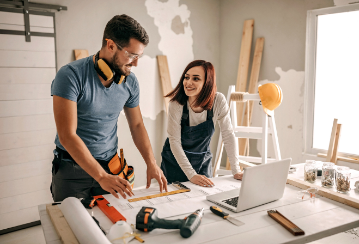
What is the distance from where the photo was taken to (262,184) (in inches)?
55.8

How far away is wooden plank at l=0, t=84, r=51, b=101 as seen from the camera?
8.78 ft

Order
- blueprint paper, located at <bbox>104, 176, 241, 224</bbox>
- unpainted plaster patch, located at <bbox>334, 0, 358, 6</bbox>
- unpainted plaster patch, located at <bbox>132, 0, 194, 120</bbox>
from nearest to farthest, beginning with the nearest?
blueprint paper, located at <bbox>104, 176, 241, 224</bbox>, unpainted plaster patch, located at <bbox>334, 0, 358, 6</bbox>, unpainted plaster patch, located at <bbox>132, 0, 194, 120</bbox>

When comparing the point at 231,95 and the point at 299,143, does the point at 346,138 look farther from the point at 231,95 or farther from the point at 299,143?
the point at 231,95

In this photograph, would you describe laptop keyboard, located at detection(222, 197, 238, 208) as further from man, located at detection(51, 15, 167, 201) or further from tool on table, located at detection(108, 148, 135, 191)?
tool on table, located at detection(108, 148, 135, 191)

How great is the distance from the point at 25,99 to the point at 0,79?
0.26 m

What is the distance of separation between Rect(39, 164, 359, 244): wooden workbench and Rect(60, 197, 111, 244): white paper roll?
0.08 meters

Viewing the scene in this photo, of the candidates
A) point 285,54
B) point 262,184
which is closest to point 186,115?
point 262,184

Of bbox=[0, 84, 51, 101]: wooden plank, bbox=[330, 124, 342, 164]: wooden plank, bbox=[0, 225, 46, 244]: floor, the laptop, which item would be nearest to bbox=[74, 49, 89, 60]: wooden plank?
bbox=[0, 84, 51, 101]: wooden plank

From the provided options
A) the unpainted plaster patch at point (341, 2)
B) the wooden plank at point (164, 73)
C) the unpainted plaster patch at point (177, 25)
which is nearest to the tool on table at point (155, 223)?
the wooden plank at point (164, 73)

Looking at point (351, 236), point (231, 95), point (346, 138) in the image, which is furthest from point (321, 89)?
point (351, 236)

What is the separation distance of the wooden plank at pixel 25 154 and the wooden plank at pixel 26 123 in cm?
17

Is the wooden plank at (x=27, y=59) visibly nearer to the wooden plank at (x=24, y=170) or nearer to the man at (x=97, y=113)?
the wooden plank at (x=24, y=170)

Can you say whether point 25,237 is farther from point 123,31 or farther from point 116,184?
point 123,31

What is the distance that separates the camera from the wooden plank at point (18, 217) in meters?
2.78
